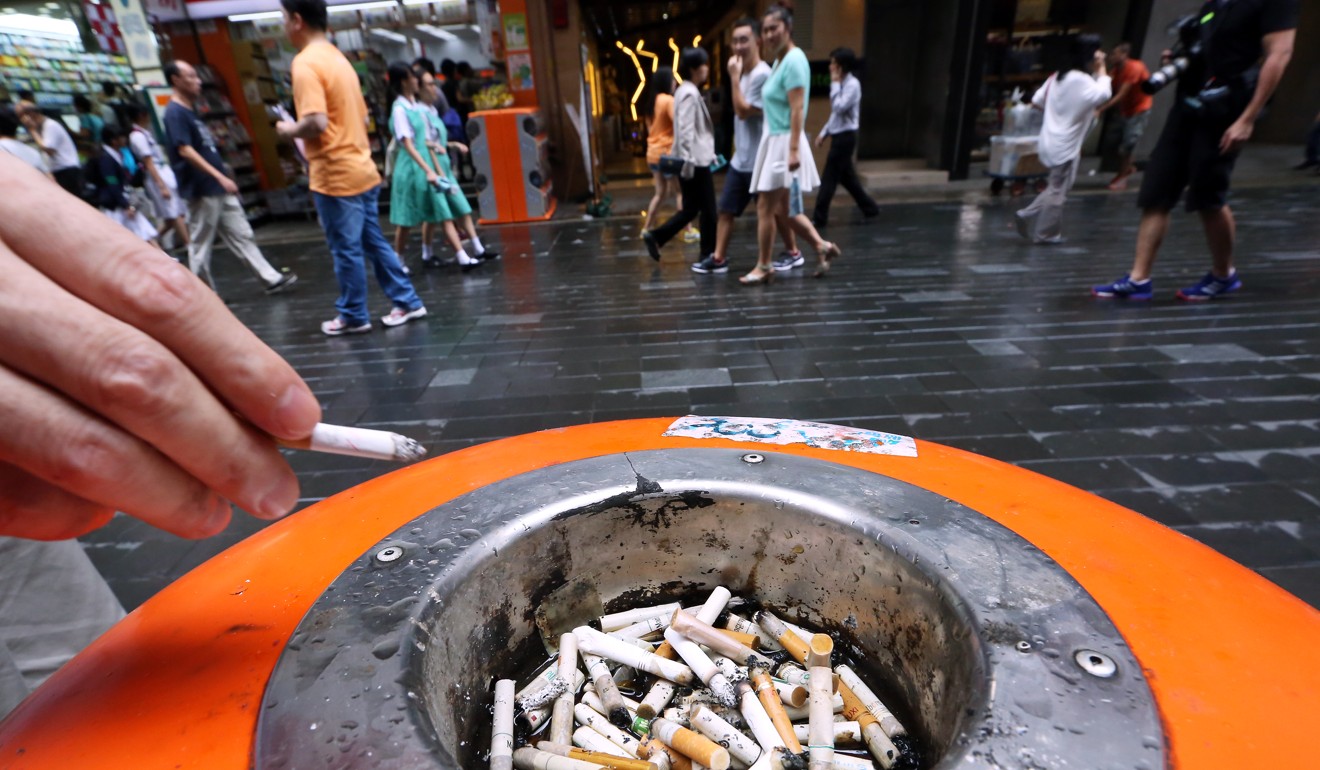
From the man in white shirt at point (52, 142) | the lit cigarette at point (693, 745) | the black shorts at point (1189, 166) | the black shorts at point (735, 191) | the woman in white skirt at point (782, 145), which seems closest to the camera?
the lit cigarette at point (693, 745)

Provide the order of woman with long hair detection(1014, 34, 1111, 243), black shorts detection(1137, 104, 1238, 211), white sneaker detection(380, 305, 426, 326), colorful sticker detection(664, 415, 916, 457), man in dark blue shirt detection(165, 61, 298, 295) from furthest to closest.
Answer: woman with long hair detection(1014, 34, 1111, 243), man in dark blue shirt detection(165, 61, 298, 295), white sneaker detection(380, 305, 426, 326), black shorts detection(1137, 104, 1238, 211), colorful sticker detection(664, 415, 916, 457)

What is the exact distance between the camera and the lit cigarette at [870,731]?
0.82m

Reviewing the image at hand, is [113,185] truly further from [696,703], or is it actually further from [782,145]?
[696,703]

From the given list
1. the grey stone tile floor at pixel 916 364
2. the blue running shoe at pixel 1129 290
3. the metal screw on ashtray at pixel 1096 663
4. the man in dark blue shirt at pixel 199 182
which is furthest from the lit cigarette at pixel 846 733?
the man in dark blue shirt at pixel 199 182

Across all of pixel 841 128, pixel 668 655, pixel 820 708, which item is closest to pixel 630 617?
pixel 668 655

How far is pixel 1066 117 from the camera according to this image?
19.0 ft

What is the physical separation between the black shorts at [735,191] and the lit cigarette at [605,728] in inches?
197

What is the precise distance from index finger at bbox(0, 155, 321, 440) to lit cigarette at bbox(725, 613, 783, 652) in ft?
2.44

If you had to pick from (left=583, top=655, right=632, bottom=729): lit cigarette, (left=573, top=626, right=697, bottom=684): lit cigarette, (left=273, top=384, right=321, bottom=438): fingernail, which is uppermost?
(left=273, top=384, right=321, bottom=438): fingernail

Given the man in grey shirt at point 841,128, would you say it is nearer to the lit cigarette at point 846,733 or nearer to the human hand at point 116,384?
the lit cigarette at point 846,733

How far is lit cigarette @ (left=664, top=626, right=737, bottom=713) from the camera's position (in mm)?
881

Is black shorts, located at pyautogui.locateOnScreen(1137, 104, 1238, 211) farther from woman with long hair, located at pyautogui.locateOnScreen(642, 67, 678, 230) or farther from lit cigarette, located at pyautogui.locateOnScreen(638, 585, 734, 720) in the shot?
lit cigarette, located at pyautogui.locateOnScreen(638, 585, 734, 720)

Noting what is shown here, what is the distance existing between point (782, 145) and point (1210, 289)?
3.06 metres

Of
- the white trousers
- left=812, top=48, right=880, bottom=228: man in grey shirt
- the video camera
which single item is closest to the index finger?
the video camera
